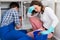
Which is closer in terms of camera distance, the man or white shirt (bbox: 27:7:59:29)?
the man

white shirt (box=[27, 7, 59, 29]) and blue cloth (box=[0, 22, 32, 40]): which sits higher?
white shirt (box=[27, 7, 59, 29])

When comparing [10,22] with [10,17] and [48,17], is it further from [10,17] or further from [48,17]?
[48,17]

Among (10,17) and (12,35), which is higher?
(10,17)

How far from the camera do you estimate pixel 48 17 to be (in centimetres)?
228

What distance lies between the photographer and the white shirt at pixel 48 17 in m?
2.15

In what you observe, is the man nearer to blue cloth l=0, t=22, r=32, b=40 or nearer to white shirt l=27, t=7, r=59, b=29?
blue cloth l=0, t=22, r=32, b=40

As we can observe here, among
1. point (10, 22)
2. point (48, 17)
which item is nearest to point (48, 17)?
point (48, 17)

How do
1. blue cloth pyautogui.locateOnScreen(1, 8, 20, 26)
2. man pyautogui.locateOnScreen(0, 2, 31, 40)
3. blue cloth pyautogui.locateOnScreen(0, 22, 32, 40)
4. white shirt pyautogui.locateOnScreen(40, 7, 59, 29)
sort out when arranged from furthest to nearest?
blue cloth pyautogui.locateOnScreen(1, 8, 20, 26)
white shirt pyautogui.locateOnScreen(40, 7, 59, 29)
man pyautogui.locateOnScreen(0, 2, 31, 40)
blue cloth pyautogui.locateOnScreen(0, 22, 32, 40)

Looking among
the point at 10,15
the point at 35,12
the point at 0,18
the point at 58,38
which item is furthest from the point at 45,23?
the point at 0,18

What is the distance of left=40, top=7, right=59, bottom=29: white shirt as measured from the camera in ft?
7.05

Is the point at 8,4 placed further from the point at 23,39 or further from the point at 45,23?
the point at 23,39

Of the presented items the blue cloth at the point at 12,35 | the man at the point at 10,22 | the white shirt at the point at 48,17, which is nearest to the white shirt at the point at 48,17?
the white shirt at the point at 48,17

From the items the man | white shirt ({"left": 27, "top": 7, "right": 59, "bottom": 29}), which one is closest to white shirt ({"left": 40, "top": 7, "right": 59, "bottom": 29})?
white shirt ({"left": 27, "top": 7, "right": 59, "bottom": 29})

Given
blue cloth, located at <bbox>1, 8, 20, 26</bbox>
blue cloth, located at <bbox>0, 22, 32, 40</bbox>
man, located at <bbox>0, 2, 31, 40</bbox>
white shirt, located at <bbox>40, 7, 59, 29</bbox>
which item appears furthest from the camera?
blue cloth, located at <bbox>1, 8, 20, 26</bbox>
